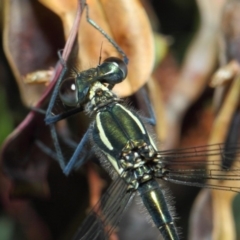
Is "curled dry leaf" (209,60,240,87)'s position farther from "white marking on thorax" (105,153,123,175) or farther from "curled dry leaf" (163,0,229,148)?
"white marking on thorax" (105,153,123,175)

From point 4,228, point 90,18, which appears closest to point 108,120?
point 90,18

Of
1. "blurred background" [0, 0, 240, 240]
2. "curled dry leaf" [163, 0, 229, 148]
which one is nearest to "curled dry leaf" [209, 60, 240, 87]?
"blurred background" [0, 0, 240, 240]

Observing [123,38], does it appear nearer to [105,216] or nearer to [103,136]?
[103,136]

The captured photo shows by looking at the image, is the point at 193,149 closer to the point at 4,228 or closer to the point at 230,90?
the point at 230,90

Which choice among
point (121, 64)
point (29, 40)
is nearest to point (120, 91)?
point (121, 64)

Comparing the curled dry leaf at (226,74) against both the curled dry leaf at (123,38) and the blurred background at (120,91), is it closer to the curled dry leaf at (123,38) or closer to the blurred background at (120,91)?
the blurred background at (120,91)

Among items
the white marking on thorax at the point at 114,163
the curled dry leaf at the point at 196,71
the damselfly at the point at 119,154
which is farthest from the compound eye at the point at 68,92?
the curled dry leaf at the point at 196,71
